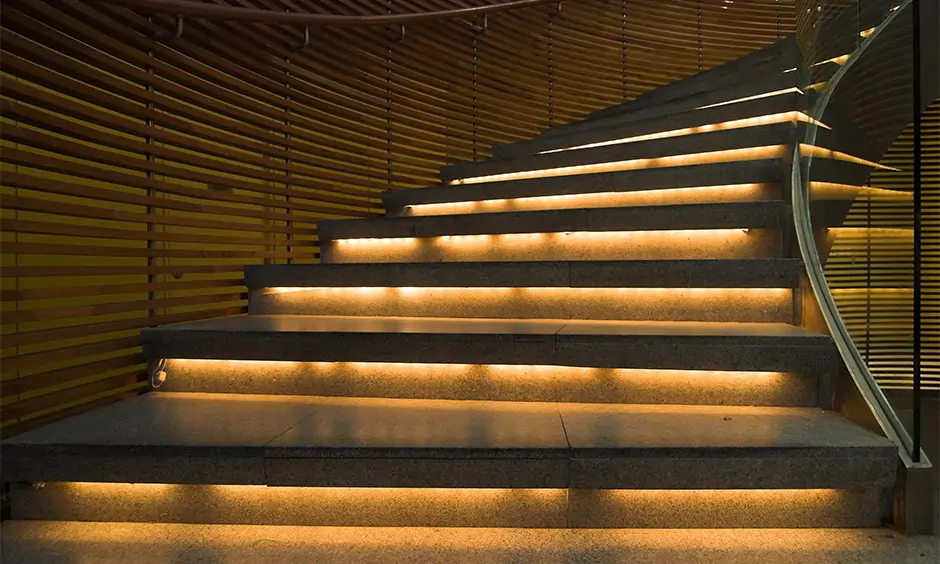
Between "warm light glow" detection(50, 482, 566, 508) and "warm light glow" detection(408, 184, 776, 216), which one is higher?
"warm light glow" detection(408, 184, 776, 216)

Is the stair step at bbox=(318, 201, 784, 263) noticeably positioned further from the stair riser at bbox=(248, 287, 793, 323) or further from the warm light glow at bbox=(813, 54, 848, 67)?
the warm light glow at bbox=(813, 54, 848, 67)

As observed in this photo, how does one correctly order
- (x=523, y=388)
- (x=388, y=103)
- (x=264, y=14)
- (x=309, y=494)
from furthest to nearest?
(x=388, y=103), (x=264, y=14), (x=523, y=388), (x=309, y=494)

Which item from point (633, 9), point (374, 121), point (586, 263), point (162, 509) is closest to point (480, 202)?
point (374, 121)

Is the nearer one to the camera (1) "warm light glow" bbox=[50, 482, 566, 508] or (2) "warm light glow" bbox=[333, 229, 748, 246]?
(1) "warm light glow" bbox=[50, 482, 566, 508]

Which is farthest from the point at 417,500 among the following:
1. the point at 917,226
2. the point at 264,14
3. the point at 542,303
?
the point at 264,14

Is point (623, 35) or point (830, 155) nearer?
point (830, 155)

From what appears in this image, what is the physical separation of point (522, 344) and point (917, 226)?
3.69 feet

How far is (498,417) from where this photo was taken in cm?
174

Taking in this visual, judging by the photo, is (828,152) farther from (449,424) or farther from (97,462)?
(97,462)

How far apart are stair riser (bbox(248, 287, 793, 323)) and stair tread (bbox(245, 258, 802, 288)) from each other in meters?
0.05

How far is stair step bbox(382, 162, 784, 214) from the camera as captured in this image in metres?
2.52

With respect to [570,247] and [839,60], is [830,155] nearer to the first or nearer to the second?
[839,60]

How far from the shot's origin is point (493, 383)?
6.29 feet

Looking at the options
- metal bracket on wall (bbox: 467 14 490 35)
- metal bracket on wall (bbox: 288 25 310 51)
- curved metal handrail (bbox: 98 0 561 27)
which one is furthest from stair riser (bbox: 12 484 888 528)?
metal bracket on wall (bbox: 467 14 490 35)
